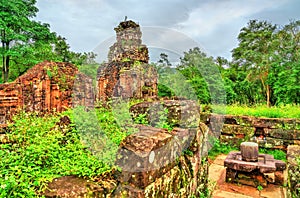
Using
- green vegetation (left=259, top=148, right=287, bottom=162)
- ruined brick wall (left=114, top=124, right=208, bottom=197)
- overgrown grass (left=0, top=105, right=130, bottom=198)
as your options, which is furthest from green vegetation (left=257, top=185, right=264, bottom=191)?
overgrown grass (left=0, top=105, right=130, bottom=198)

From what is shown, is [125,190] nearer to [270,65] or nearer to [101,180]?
[101,180]

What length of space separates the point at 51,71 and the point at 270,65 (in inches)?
696

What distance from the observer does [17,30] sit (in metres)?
14.1

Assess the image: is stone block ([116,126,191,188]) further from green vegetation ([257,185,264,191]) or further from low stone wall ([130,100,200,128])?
green vegetation ([257,185,264,191])

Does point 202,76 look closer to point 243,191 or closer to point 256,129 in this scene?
point 256,129

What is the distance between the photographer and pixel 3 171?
1.89m

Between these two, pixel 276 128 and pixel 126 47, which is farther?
pixel 126 47

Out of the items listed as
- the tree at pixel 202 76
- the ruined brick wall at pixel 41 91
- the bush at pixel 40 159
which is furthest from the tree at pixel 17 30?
the bush at pixel 40 159

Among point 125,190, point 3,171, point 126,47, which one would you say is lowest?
point 125,190

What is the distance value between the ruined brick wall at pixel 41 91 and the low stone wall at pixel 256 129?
16.9ft

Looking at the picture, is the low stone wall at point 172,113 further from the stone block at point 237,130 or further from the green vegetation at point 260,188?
the stone block at point 237,130

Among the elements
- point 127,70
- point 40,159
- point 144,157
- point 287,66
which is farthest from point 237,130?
point 287,66

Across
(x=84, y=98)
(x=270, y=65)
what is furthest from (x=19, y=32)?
(x=270, y=65)

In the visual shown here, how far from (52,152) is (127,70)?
719 cm
